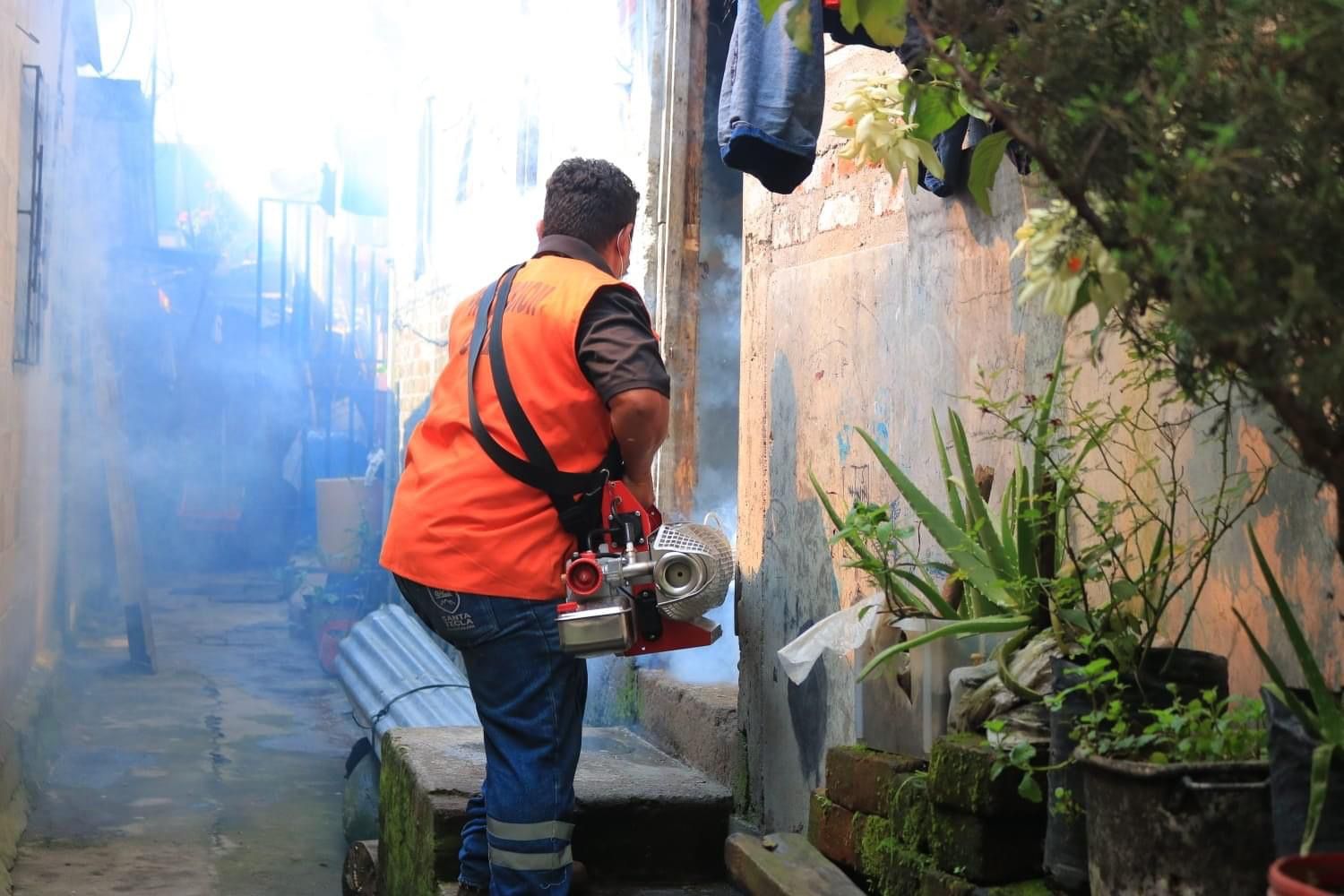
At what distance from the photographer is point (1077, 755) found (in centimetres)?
214

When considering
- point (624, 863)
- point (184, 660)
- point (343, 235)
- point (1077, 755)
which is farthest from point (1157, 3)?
point (343, 235)

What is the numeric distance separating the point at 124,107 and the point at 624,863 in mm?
15066

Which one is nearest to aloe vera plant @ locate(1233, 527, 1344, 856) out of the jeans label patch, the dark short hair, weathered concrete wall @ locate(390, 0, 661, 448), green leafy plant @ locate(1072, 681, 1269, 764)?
green leafy plant @ locate(1072, 681, 1269, 764)

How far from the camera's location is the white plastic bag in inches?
125

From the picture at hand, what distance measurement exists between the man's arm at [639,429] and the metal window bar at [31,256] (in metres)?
4.50

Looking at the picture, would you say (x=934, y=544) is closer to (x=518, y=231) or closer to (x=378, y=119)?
(x=518, y=231)

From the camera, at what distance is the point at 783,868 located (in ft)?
10.8

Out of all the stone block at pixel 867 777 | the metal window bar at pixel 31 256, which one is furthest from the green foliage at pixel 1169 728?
the metal window bar at pixel 31 256

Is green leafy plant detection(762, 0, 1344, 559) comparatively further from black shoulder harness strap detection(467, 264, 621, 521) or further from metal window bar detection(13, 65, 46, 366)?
metal window bar detection(13, 65, 46, 366)

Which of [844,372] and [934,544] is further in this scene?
[844,372]

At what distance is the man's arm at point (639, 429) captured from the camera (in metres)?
3.41

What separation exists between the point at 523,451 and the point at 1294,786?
2080 mm

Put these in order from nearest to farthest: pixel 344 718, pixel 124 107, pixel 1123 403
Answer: pixel 1123 403, pixel 344 718, pixel 124 107

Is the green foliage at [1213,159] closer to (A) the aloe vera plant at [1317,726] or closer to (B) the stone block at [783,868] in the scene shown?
(A) the aloe vera plant at [1317,726]
